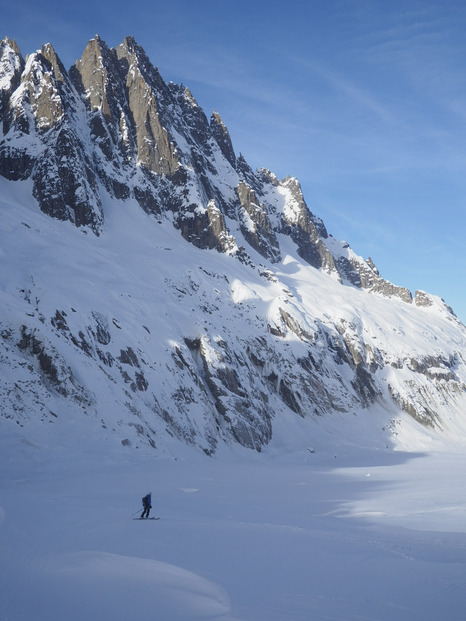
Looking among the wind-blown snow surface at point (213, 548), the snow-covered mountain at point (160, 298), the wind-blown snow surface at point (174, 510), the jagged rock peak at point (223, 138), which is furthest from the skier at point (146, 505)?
the jagged rock peak at point (223, 138)

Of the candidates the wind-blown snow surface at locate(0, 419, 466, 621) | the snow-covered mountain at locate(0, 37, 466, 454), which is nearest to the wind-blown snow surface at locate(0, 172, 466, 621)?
the wind-blown snow surface at locate(0, 419, 466, 621)

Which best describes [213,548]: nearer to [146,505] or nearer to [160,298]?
[146,505]

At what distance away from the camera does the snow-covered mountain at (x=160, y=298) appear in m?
36.5

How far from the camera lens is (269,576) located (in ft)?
34.7

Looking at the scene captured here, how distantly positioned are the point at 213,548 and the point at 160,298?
4485cm

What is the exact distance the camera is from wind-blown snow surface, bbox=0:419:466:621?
8.71 m

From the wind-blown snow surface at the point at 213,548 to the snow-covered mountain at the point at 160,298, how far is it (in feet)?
27.9

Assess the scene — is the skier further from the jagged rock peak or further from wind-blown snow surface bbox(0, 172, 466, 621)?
the jagged rock peak

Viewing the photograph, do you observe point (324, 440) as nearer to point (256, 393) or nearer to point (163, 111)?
point (256, 393)

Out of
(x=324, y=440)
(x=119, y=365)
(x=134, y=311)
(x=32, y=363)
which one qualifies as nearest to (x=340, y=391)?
(x=324, y=440)

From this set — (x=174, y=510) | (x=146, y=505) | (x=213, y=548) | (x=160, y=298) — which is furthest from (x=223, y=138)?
(x=213, y=548)

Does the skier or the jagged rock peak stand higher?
the jagged rock peak

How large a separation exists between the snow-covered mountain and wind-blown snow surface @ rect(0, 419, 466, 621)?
850 cm

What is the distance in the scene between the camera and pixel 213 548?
1266 cm
